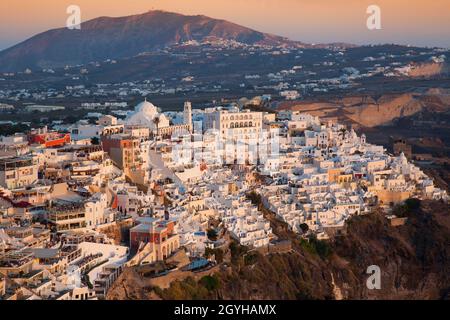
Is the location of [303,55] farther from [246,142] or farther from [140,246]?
[140,246]

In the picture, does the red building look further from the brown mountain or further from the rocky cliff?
the brown mountain

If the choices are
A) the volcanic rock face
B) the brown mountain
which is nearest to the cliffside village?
the volcanic rock face

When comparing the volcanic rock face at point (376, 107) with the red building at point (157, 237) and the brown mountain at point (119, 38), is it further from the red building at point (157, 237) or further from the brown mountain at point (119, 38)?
the brown mountain at point (119, 38)

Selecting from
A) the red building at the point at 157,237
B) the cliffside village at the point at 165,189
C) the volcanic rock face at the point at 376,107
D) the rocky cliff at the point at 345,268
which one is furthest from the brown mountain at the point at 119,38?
the red building at the point at 157,237

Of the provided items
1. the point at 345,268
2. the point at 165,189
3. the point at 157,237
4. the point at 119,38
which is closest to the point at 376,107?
the point at 345,268
